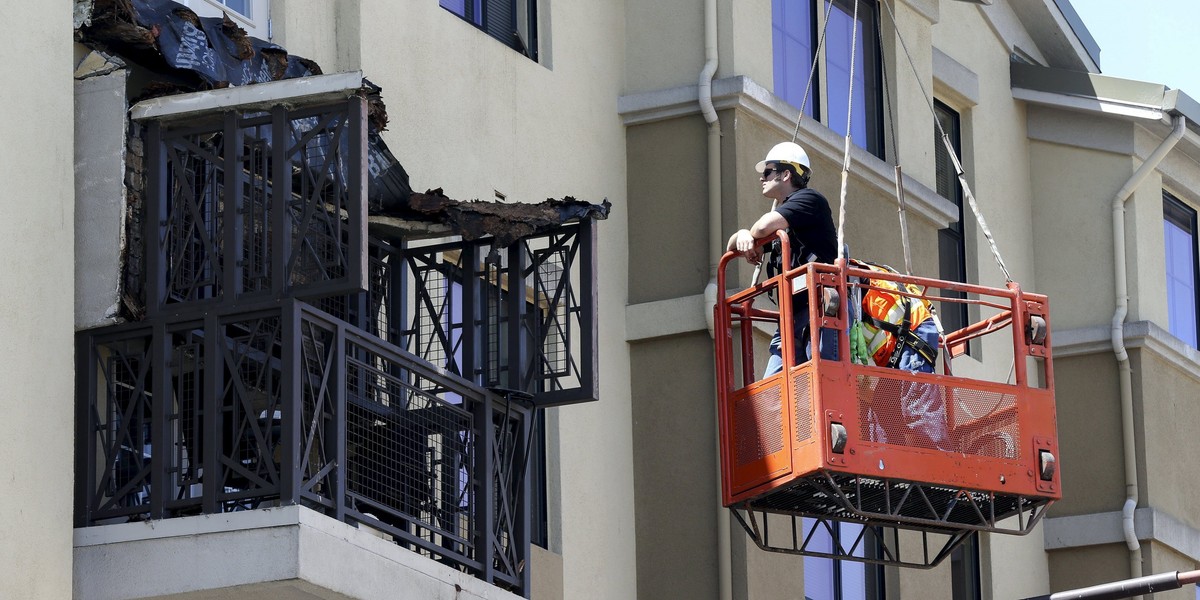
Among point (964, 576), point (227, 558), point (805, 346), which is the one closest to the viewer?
point (227, 558)

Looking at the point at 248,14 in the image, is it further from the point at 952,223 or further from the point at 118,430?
the point at 952,223

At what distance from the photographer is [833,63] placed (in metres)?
19.8

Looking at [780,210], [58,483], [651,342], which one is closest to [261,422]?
[58,483]

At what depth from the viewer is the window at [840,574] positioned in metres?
18.2

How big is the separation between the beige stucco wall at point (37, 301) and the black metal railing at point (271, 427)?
0.96ft

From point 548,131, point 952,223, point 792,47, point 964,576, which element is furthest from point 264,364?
point 952,223

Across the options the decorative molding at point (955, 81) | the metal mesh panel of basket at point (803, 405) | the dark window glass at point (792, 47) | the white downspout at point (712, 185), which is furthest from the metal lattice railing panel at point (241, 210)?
the decorative molding at point (955, 81)

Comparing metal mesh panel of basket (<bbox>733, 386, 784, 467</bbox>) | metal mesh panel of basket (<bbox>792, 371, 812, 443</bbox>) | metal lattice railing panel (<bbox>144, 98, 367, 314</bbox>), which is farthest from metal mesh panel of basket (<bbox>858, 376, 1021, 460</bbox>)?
metal lattice railing panel (<bbox>144, 98, 367, 314</bbox>)

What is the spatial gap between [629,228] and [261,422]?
5.74m

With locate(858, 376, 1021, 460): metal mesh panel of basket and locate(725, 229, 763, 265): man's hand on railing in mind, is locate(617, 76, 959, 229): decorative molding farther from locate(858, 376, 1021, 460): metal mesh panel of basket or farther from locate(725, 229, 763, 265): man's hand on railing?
locate(858, 376, 1021, 460): metal mesh panel of basket

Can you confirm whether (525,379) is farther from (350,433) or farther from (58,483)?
(58,483)

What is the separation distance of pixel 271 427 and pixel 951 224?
463 inches

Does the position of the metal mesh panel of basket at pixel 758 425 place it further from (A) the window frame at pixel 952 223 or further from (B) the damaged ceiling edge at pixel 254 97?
(A) the window frame at pixel 952 223

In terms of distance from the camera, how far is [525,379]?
45.7 ft
